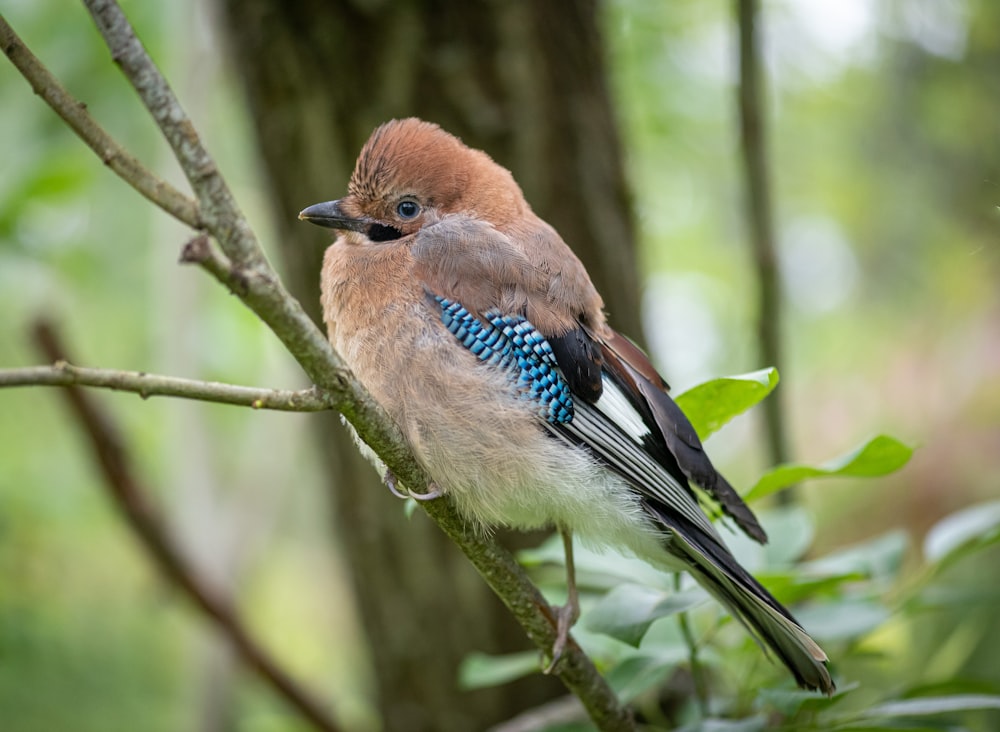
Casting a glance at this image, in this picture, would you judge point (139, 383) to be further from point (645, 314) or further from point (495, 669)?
point (645, 314)

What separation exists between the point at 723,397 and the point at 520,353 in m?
0.51

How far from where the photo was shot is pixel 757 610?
2.11m

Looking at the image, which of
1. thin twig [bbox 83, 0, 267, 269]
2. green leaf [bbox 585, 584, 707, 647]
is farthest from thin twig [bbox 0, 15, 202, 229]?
→ green leaf [bbox 585, 584, 707, 647]

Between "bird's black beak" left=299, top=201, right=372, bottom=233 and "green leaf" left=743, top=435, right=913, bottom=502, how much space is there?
119 centimetres

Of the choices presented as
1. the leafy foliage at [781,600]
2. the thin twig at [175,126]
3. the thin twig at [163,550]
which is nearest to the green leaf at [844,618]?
the leafy foliage at [781,600]

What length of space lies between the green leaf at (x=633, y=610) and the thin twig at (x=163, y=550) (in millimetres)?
1927

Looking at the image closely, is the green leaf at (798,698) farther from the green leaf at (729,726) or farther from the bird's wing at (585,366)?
the bird's wing at (585,366)

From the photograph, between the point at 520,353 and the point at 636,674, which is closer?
the point at 636,674

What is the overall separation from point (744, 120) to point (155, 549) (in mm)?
2511

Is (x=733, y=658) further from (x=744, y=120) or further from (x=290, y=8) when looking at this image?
(x=290, y=8)

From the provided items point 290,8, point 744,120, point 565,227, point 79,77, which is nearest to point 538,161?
point 565,227

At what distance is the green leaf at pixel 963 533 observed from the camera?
2324 millimetres

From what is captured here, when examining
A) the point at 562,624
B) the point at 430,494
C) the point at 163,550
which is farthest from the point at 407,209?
the point at 163,550

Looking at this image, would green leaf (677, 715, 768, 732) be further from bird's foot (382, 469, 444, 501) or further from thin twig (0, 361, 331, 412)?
thin twig (0, 361, 331, 412)
